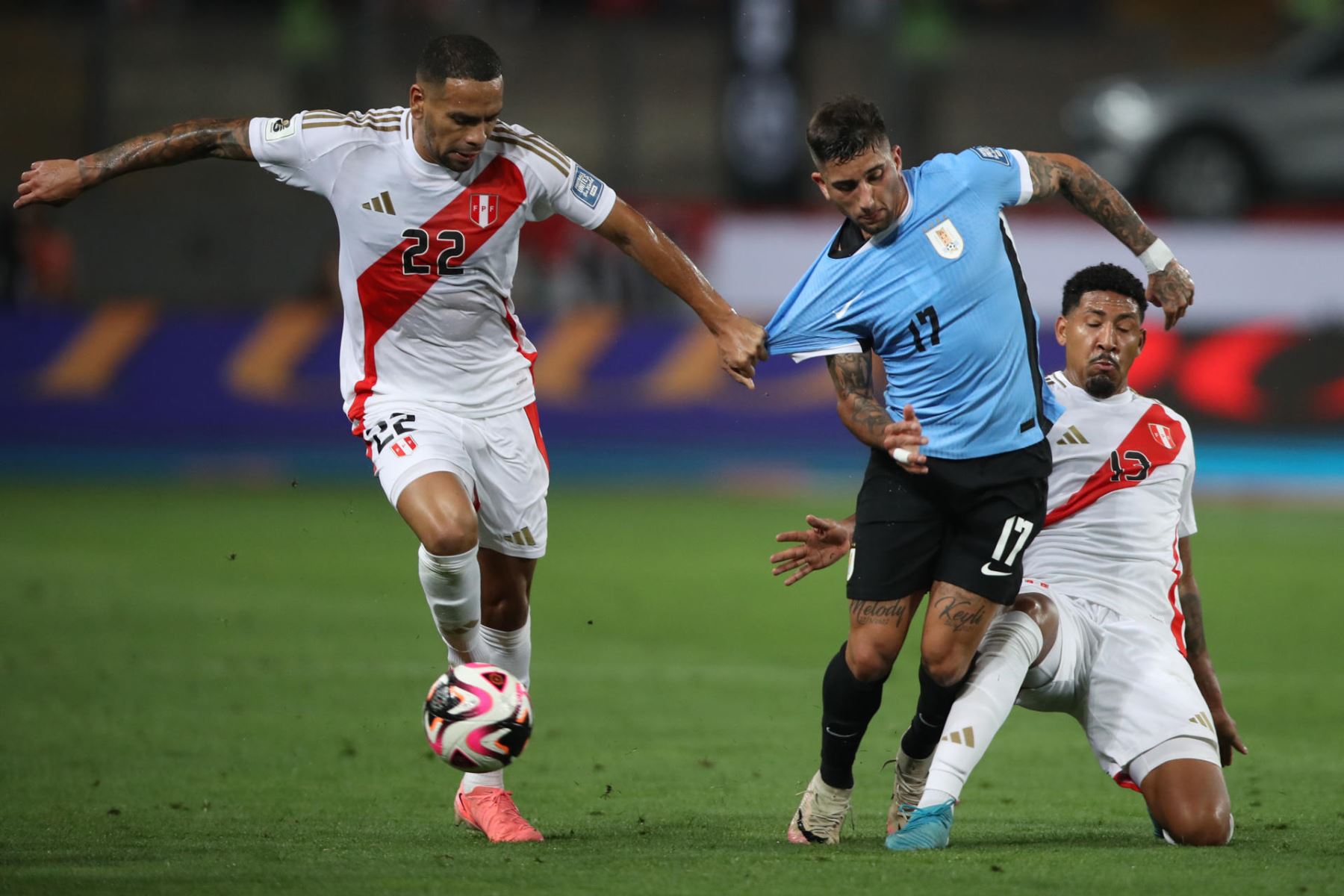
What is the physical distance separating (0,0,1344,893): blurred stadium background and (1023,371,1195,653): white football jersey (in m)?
0.83

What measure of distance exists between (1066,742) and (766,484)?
9803 mm

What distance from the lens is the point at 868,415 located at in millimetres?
5379

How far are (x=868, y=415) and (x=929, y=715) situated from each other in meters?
1.04

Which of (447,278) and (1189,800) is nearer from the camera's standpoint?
(1189,800)

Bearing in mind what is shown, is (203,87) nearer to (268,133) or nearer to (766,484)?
(766,484)

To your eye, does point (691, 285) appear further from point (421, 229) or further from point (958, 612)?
point (958, 612)

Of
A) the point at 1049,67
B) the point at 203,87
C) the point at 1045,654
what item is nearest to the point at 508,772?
the point at 1045,654

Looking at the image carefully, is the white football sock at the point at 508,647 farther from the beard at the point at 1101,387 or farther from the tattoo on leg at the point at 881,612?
the beard at the point at 1101,387

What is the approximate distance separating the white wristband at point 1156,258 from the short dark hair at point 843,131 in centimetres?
117

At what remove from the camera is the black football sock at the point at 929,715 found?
5547mm

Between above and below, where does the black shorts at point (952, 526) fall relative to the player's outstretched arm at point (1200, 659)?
above

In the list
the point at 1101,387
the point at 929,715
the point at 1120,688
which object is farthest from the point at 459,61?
the point at 1120,688

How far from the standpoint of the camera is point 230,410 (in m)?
17.7

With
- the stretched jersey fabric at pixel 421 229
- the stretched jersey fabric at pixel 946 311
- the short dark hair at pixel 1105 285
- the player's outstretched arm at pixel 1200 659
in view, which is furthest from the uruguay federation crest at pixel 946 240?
the player's outstretched arm at pixel 1200 659
